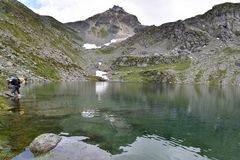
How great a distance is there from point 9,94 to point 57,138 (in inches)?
1786

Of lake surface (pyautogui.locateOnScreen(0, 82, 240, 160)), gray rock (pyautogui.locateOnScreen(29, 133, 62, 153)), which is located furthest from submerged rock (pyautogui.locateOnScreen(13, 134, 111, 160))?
lake surface (pyautogui.locateOnScreen(0, 82, 240, 160))

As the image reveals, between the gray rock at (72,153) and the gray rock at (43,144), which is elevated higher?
the gray rock at (43,144)

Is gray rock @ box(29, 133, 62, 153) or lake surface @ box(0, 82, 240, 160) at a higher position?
gray rock @ box(29, 133, 62, 153)

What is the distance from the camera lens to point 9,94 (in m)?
71.8

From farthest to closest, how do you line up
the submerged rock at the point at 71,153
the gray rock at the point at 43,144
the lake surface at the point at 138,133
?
the lake surface at the point at 138,133 < the gray rock at the point at 43,144 < the submerged rock at the point at 71,153

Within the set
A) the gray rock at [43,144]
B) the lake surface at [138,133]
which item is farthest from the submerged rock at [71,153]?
the lake surface at [138,133]

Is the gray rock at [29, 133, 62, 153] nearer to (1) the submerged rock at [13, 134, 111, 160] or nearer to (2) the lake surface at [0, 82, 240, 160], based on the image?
(1) the submerged rock at [13, 134, 111, 160]

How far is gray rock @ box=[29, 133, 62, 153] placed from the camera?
92.0 feet

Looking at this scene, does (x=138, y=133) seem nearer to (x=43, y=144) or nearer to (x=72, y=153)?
(x=72, y=153)

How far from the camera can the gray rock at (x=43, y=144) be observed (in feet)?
92.0

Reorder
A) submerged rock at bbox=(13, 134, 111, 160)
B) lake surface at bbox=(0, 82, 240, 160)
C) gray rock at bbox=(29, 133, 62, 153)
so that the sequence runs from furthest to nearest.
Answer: lake surface at bbox=(0, 82, 240, 160)
gray rock at bbox=(29, 133, 62, 153)
submerged rock at bbox=(13, 134, 111, 160)

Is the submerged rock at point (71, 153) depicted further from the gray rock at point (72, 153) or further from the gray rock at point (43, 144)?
A: the gray rock at point (43, 144)

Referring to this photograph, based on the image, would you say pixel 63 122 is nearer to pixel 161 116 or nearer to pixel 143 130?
pixel 143 130

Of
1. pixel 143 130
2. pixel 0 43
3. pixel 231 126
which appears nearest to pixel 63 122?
pixel 143 130
